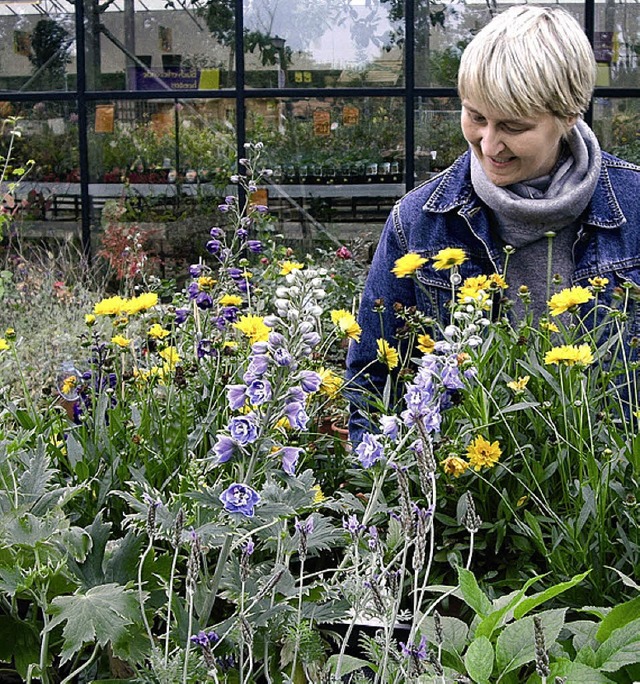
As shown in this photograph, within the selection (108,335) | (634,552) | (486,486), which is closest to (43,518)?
(486,486)

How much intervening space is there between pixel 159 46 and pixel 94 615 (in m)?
6.76

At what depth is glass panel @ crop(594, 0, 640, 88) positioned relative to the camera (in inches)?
275

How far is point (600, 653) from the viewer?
4.13 feet

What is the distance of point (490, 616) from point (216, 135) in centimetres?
644

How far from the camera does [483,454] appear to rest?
1.57 meters

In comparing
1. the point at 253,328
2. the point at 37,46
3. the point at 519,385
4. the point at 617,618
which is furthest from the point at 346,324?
the point at 37,46

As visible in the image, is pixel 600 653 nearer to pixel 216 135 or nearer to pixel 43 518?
pixel 43 518

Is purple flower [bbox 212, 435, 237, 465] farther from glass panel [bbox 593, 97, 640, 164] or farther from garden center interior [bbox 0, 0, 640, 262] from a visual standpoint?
glass panel [bbox 593, 97, 640, 164]

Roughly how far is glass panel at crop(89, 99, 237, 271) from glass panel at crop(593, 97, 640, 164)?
94.8 inches

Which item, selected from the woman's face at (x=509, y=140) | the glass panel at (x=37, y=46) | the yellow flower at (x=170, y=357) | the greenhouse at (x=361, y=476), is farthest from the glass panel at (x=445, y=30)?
the yellow flower at (x=170, y=357)

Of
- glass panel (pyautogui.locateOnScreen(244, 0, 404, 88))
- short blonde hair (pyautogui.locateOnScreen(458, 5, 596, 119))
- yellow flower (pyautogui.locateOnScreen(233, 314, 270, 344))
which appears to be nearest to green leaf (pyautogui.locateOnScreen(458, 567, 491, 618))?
yellow flower (pyautogui.locateOnScreen(233, 314, 270, 344))

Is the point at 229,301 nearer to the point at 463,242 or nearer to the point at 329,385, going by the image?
the point at 329,385

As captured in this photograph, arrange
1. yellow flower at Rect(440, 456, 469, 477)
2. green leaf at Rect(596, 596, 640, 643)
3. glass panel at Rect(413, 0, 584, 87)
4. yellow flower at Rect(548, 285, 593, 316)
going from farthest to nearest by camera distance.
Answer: glass panel at Rect(413, 0, 584, 87) < yellow flower at Rect(548, 285, 593, 316) < yellow flower at Rect(440, 456, 469, 477) < green leaf at Rect(596, 596, 640, 643)

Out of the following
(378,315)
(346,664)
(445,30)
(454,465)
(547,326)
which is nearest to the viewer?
(346,664)
